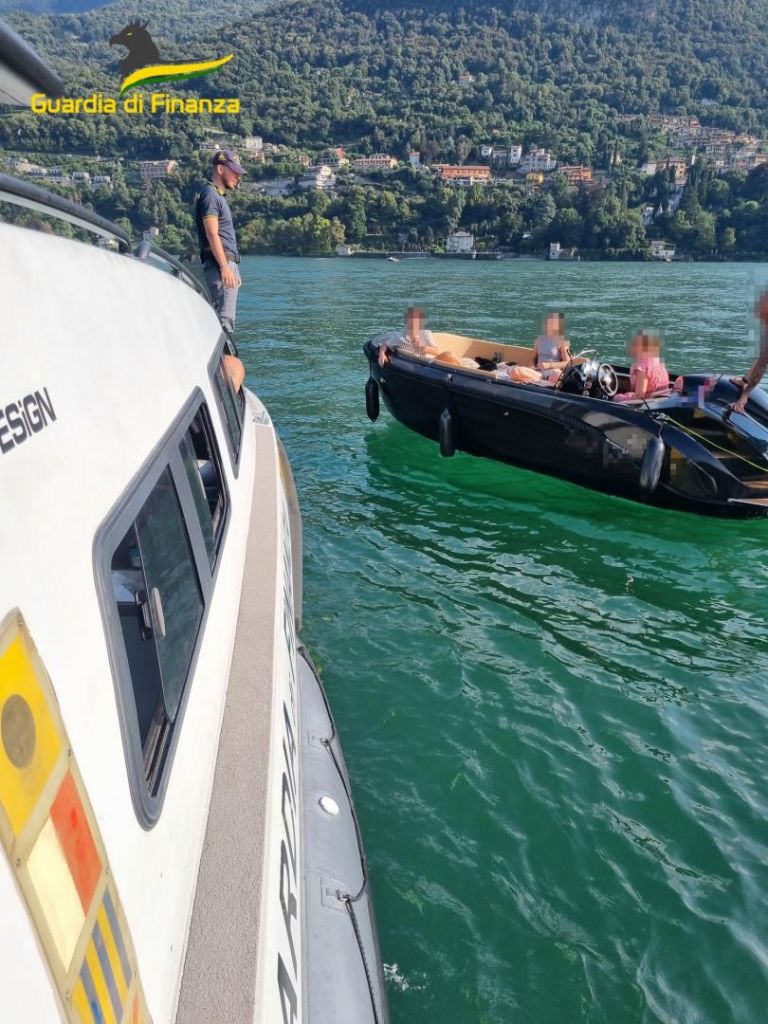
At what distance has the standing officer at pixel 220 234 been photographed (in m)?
5.73

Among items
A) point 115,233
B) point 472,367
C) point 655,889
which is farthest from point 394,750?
point 472,367

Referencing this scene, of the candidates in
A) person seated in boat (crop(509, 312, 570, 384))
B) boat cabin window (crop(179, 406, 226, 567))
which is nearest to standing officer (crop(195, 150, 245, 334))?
boat cabin window (crop(179, 406, 226, 567))

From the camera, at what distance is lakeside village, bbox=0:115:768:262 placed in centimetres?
7419

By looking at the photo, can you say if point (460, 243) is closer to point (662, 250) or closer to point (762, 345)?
point (662, 250)

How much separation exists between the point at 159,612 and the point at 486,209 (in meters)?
90.9

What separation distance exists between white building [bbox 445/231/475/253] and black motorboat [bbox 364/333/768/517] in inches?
2888

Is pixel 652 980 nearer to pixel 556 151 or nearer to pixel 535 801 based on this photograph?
pixel 535 801

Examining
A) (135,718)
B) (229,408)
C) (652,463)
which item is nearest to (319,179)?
(652,463)

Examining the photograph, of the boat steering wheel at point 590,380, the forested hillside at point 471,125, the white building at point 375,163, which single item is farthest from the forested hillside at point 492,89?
the boat steering wheel at point 590,380

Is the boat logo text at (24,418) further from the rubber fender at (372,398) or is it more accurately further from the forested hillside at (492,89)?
the forested hillside at (492,89)

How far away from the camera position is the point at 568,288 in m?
39.4

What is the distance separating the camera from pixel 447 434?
9.07m

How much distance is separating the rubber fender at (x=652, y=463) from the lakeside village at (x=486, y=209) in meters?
55.6

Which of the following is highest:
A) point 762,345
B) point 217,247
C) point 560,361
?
point 217,247
